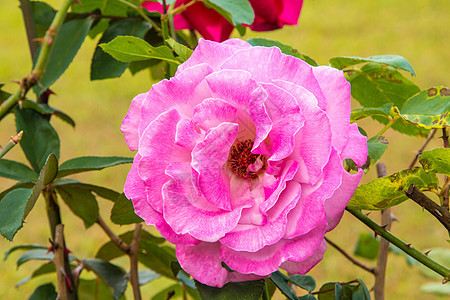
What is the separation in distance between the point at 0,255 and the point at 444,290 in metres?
1.49

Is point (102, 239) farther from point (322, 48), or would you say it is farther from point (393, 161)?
point (322, 48)

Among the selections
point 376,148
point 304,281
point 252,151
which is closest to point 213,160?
point 252,151

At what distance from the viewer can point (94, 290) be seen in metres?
0.76

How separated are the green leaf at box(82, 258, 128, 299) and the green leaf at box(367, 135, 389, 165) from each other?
0.38m

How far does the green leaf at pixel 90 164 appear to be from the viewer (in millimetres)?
534

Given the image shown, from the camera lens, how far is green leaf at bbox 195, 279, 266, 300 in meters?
0.38

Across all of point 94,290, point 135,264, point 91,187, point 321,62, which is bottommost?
point 321,62

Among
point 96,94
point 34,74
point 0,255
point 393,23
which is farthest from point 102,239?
point 393,23

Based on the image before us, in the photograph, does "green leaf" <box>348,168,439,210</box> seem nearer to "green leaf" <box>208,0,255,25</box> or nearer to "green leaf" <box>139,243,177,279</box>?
"green leaf" <box>208,0,255,25</box>

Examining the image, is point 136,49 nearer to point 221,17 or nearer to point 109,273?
point 221,17

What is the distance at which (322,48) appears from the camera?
3.30 m

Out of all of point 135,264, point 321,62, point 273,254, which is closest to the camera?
point 273,254

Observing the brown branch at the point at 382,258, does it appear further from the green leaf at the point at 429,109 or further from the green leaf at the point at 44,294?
the green leaf at the point at 44,294

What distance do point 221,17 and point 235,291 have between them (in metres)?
0.35
